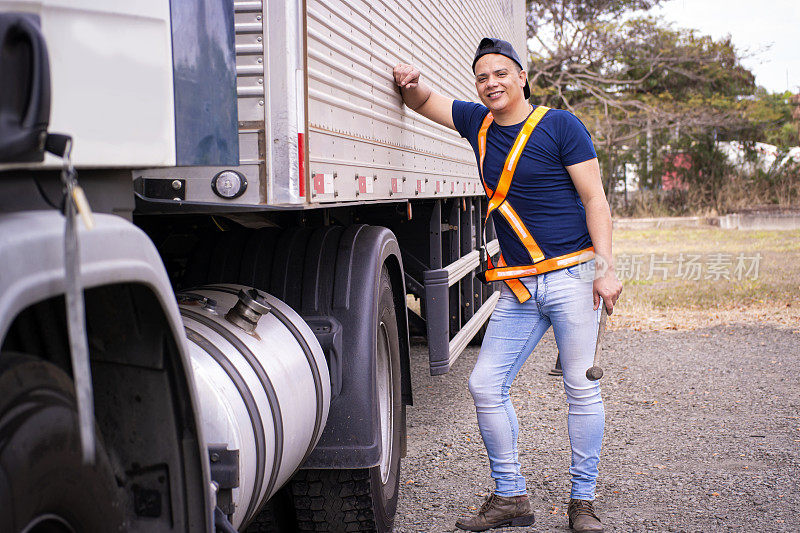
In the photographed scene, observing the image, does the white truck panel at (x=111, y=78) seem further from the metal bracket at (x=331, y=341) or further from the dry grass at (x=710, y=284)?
the dry grass at (x=710, y=284)

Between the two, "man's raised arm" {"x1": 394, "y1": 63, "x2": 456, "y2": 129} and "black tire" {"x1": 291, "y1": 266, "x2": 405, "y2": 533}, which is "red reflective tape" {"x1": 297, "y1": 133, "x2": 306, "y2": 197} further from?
"man's raised arm" {"x1": 394, "y1": 63, "x2": 456, "y2": 129}

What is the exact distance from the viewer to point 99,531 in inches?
66.3

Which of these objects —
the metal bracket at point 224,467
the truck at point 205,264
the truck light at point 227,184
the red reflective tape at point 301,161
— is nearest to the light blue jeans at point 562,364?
the truck at point 205,264

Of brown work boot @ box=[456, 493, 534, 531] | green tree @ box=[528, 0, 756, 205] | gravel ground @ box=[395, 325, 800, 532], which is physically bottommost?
gravel ground @ box=[395, 325, 800, 532]

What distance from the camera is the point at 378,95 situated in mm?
3955

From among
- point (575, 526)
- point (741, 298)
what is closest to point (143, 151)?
point (575, 526)

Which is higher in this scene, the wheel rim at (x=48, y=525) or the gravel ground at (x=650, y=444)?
the wheel rim at (x=48, y=525)

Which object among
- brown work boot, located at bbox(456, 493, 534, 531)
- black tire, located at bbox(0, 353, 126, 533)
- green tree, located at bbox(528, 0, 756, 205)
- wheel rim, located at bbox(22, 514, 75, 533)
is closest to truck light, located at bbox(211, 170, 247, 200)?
black tire, located at bbox(0, 353, 126, 533)

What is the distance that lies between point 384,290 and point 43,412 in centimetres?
239

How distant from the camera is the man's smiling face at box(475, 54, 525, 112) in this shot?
3844 mm

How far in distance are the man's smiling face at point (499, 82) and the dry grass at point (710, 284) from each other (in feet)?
20.3

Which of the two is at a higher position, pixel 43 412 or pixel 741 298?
pixel 43 412

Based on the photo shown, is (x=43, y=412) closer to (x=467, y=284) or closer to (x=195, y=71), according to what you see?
(x=195, y=71)

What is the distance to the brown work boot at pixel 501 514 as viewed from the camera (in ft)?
13.1
